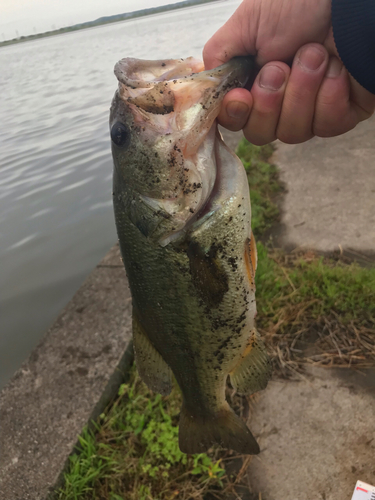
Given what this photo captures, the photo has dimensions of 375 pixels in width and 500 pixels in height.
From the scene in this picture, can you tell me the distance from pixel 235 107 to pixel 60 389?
247cm

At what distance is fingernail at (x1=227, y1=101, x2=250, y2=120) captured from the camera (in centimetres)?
150

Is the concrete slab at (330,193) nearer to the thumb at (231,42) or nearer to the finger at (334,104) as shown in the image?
the finger at (334,104)

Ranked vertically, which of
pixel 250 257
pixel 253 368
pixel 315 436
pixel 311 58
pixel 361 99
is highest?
pixel 311 58

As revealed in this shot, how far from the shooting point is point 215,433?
187 cm

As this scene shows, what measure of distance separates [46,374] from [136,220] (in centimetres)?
211

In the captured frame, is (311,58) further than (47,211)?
No

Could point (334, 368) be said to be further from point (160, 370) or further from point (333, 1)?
point (333, 1)

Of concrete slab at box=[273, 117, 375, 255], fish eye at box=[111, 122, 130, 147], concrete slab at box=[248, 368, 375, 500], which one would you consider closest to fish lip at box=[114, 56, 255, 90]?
fish eye at box=[111, 122, 130, 147]

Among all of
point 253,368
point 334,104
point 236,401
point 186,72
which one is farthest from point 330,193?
point 186,72

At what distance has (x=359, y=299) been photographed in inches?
114

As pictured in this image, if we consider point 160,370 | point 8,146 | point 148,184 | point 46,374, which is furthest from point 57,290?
point 8,146

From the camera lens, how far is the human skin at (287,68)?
1.53m

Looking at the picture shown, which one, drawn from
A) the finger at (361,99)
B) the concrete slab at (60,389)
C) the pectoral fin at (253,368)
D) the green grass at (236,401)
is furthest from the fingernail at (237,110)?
the concrete slab at (60,389)

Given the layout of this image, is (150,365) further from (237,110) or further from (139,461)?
(237,110)
